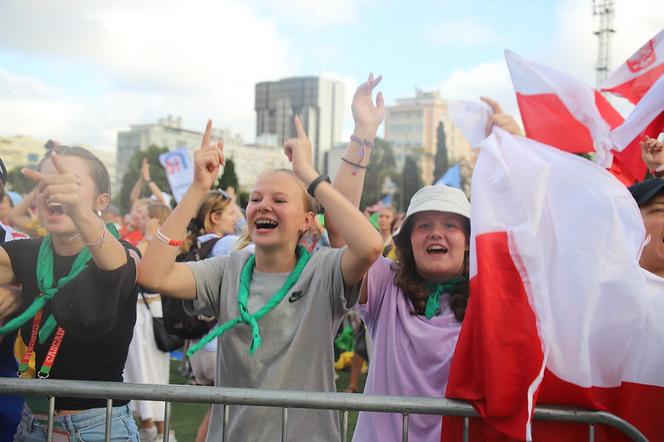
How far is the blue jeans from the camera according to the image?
2541 millimetres

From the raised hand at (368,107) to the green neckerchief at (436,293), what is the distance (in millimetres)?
706

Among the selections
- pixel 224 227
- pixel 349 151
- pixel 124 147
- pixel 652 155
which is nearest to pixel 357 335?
pixel 224 227

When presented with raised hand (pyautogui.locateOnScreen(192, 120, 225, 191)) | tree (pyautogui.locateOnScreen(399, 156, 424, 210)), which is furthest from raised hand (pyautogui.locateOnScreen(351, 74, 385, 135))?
tree (pyautogui.locateOnScreen(399, 156, 424, 210))

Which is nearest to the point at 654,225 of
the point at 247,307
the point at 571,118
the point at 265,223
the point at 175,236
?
the point at 265,223

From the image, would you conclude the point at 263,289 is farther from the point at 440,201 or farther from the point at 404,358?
the point at 440,201

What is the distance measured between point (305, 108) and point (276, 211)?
403 feet

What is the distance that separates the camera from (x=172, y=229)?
2.53 meters

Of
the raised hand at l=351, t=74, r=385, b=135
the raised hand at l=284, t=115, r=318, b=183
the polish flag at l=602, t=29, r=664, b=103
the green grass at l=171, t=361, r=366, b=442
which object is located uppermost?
the polish flag at l=602, t=29, r=664, b=103

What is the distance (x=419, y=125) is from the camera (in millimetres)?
103938

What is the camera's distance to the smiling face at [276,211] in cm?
273

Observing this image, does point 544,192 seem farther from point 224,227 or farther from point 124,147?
point 124,147

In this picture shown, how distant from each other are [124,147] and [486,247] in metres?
118

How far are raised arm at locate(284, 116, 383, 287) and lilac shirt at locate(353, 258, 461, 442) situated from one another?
1.20 ft

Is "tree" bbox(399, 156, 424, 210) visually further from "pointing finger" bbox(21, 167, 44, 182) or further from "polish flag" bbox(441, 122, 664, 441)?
"pointing finger" bbox(21, 167, 44, 182)
